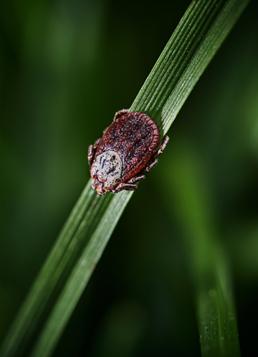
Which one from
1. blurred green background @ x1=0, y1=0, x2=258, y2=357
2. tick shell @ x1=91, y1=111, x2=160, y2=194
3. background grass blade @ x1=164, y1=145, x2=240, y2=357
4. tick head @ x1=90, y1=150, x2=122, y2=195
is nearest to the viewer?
background grass blade @ x1=164, y1=145, x2=240, y2=357

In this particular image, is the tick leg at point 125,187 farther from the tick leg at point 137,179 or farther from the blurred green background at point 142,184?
the blurred green background at point 142,184

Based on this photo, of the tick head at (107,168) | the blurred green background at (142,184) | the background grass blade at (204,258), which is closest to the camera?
the background grass blade at (204,258)

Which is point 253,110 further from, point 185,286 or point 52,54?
point 52,54

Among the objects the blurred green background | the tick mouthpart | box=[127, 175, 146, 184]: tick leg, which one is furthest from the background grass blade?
the tick mouthpart

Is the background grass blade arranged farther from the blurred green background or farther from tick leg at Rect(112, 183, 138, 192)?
tick leg at Rect(112, 183, 138, 192)

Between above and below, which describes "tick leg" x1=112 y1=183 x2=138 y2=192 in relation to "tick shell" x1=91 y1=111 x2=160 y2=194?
below

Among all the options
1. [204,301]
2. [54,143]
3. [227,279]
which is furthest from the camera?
[54,143]

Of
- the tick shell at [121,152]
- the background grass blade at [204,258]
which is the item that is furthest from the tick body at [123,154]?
the background grass blade at [204,258]

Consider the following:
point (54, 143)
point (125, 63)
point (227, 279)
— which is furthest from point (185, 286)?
point (125, 63)
